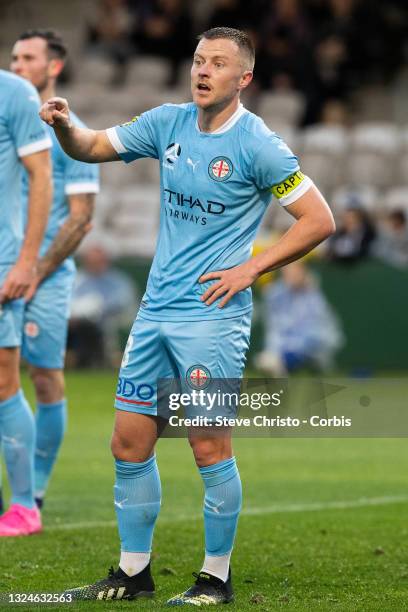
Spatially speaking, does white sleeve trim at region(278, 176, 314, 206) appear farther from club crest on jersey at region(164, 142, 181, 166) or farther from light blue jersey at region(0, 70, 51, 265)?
light blue jersey at region(0, 70, 51, 265)

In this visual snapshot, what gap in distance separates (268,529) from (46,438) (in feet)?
4.64

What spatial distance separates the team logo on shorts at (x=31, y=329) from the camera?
8.02 meters

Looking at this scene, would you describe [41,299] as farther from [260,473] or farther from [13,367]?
[260,473]

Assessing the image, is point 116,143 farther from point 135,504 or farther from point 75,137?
point 135,504

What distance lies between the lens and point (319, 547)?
23.6 feet

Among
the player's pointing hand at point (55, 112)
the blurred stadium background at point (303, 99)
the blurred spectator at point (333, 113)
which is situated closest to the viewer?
the player's pointing hand at point (55, 112)

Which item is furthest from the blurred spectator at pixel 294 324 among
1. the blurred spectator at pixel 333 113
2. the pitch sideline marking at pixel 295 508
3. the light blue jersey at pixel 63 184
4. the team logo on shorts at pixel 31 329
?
the team logo on shorts at pixel 31 329

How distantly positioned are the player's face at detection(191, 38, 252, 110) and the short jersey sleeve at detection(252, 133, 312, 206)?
0.26 meters

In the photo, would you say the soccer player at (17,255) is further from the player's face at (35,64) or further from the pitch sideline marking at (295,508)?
the player's face at (35,64)

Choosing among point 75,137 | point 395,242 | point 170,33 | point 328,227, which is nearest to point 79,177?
point 75,137

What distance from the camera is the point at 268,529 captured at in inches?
306

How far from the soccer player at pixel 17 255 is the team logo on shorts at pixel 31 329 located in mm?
548

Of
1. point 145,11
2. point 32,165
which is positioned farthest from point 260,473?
point 145,11

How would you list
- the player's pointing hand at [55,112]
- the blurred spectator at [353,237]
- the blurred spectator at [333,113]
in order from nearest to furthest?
the player's pointing hand at [55,112] < the blurred spectator at [353,237] < the blurred spectator at [333,113]
